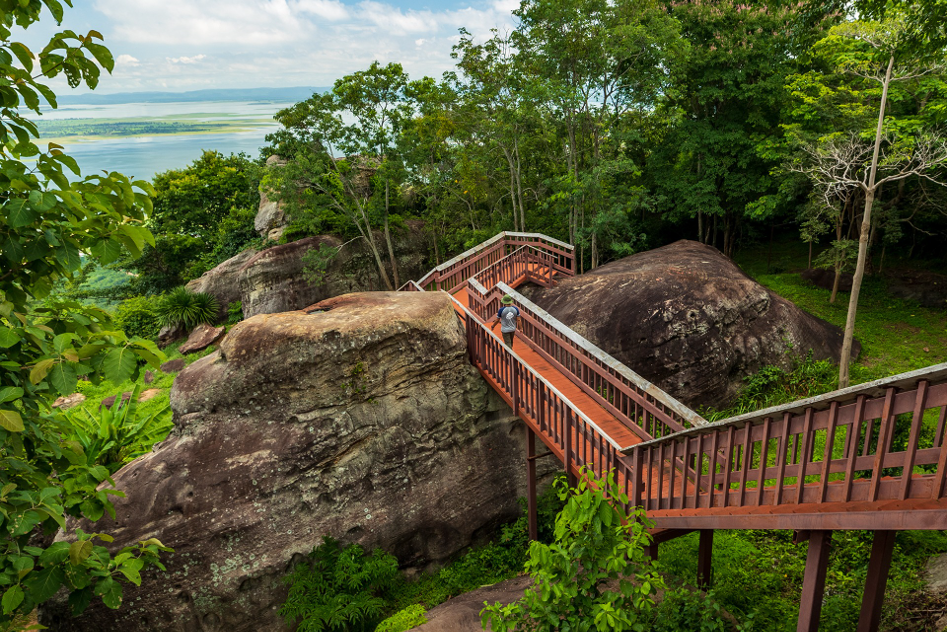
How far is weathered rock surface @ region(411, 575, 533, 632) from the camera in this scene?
22.1ft

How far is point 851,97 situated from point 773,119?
11.0 feet

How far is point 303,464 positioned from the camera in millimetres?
8898

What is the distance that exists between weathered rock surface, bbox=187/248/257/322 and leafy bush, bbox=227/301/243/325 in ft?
0.75

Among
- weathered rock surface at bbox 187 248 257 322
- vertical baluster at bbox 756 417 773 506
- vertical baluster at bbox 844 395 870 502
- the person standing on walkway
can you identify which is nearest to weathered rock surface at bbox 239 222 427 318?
weathered rock surface at bbox 187 248 257 322

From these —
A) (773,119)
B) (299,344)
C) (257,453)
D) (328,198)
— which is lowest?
(257,453)

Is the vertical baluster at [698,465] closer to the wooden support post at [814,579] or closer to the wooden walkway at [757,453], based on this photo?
the wooden walkway at [757,453]

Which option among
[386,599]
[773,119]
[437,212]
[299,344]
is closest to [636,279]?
[299,344]

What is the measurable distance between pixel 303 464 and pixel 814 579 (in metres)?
7.24

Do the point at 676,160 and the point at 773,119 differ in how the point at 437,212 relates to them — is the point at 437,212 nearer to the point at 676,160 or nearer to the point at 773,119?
the point at 676,160

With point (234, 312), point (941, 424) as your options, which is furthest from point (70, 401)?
point (941, 424)

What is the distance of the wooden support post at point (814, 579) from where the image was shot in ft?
14.9

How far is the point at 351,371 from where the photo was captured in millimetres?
9250

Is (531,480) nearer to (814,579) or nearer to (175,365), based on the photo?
(814,579)

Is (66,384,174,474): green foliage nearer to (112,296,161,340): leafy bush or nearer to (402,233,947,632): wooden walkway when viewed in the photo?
(402,233,947,632): wooden walkway
